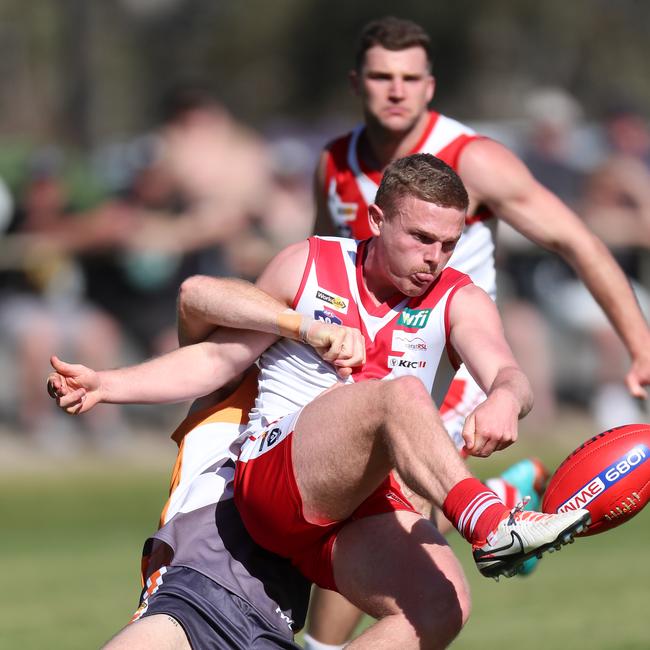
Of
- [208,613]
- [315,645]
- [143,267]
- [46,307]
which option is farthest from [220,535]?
[143,267]

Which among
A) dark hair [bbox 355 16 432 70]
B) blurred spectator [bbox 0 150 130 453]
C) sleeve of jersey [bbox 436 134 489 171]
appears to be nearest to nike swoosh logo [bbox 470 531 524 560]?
sleeve of jersey [bbox 436 134 489 171]

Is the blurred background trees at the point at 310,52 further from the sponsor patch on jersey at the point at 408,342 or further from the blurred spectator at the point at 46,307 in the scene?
the sponsor patch on jersey at the point at 408,342

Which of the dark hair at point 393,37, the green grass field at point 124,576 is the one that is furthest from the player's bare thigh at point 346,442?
the green grass field at point 124,576

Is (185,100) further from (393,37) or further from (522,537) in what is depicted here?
(522,537)

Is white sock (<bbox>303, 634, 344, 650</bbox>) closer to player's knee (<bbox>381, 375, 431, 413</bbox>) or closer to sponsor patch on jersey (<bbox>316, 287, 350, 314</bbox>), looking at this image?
sponsor patch on jersey (<bbox>316, 287, 350, 314</bbox>)

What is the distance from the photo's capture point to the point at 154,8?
3588 centimetres

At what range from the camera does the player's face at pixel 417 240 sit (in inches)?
191

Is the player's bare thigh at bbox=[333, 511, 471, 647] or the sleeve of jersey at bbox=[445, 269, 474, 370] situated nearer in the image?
the player's bare thigh at bbox=[333, 511, 471, 647]

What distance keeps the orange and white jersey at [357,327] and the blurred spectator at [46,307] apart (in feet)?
25.3

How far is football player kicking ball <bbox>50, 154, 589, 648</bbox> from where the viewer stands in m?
4.40

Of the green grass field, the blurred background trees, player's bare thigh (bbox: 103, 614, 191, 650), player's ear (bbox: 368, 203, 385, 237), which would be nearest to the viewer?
player's bare thigh (bbox: 103, 614, 191, 650)

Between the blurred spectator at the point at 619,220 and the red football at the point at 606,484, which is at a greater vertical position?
the red football at the point at 606,484

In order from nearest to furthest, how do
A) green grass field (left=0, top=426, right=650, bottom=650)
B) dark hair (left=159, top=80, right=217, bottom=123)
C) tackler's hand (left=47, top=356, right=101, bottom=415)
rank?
tackler's hand (left=47, top=356, right=101, bottom=415) → green grass field (left=0, top=426, right=650, bottom=650) → dark hair (left=159, top=80, right=217, bottom=123)

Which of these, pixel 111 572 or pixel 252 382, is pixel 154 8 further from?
pixel 252 382
